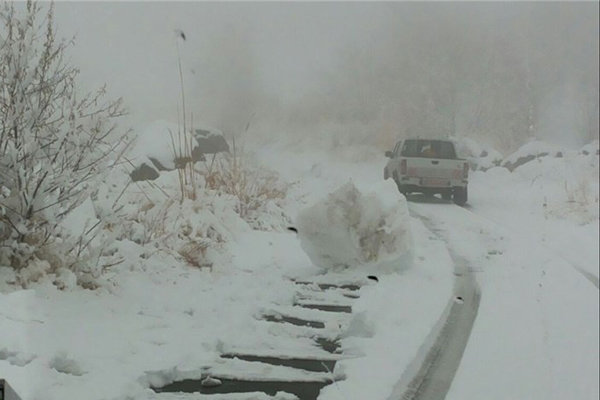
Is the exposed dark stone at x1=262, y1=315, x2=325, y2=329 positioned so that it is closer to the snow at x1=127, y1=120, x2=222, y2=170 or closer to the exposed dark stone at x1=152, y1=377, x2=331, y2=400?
the exposed dark stone at x1=152, y1=377, x2=331, y2=400

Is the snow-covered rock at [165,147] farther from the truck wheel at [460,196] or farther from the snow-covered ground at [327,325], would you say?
the truck wheel at [460,196]

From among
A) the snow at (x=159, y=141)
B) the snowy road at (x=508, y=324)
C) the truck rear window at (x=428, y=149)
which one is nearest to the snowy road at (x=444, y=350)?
the snowy road at (x=508, y=324)

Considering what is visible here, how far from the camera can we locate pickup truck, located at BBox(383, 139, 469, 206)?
90.8 inches

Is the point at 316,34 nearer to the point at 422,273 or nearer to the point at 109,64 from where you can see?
the point at 109,64

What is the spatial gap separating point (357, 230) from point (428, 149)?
0.88 metres

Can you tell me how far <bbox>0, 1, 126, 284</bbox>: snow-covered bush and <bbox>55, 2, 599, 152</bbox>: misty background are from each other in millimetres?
100

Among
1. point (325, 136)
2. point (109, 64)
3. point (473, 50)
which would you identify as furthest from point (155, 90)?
point (473, 50)

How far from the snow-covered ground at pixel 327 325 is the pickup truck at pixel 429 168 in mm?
84

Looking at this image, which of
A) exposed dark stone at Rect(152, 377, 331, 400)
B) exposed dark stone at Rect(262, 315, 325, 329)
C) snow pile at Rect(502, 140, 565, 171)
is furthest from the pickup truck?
exposed dark stone at Rect(152, 377, 331, 400)

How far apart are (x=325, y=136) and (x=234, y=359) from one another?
81 cm

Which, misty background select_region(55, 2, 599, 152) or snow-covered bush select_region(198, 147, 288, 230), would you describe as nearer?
misty background select_region(55, 2, 599, 152)

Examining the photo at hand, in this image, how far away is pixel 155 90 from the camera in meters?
1.67

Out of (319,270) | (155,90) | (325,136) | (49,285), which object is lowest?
(319,270)

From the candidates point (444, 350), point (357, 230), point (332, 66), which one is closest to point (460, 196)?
point (357, 230)
